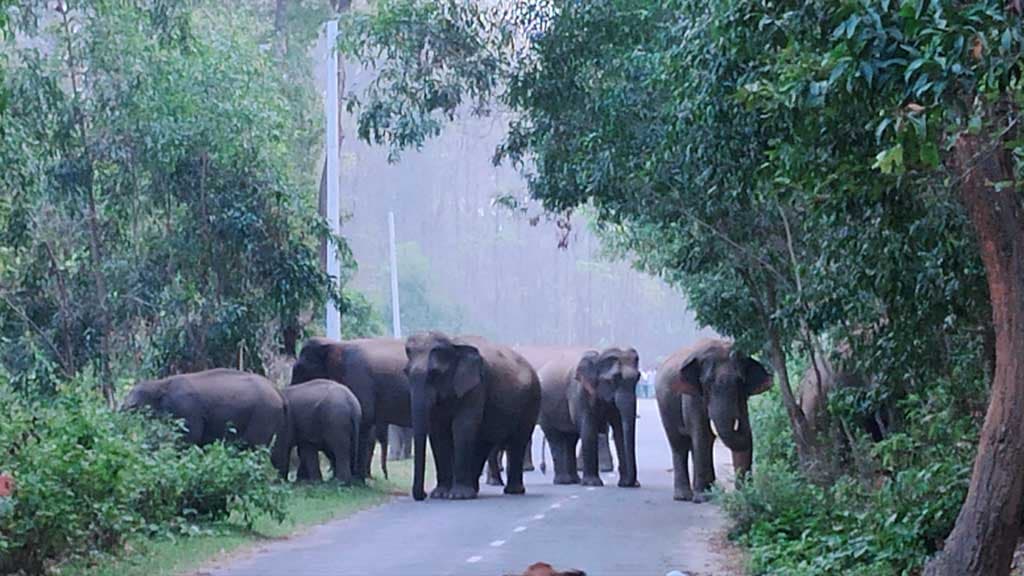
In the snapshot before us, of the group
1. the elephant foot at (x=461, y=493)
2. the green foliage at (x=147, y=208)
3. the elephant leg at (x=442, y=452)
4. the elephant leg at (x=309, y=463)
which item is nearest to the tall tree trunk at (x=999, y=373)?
the green foliage at (x=147, y=208)

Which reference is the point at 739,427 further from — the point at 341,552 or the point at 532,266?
the point at 532,266

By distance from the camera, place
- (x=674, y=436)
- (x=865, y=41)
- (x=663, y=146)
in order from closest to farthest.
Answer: (x=865, y=41) < (x=663, y=146) < (x=674, y=436)

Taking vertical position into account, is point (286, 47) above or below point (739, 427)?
above

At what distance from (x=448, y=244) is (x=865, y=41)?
7522 centimetres

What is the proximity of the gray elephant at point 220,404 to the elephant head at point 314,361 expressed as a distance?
3.95 m

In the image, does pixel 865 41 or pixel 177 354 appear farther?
pixel 177 354

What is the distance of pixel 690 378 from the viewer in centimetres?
2580

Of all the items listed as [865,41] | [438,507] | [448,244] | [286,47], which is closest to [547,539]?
[438,507]

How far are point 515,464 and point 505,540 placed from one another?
10191mm

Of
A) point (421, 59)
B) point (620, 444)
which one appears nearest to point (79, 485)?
point (421, 59)

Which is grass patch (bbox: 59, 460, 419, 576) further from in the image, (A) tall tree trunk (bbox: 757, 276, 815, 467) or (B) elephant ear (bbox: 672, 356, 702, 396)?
(A) tall tree trunk (bbox: 757, 276, 815, 467)

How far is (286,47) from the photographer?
37.0m

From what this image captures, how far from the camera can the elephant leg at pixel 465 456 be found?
1022 inches

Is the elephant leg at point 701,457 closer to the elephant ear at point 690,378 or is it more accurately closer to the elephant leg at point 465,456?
the elephant ear at point 690,378
